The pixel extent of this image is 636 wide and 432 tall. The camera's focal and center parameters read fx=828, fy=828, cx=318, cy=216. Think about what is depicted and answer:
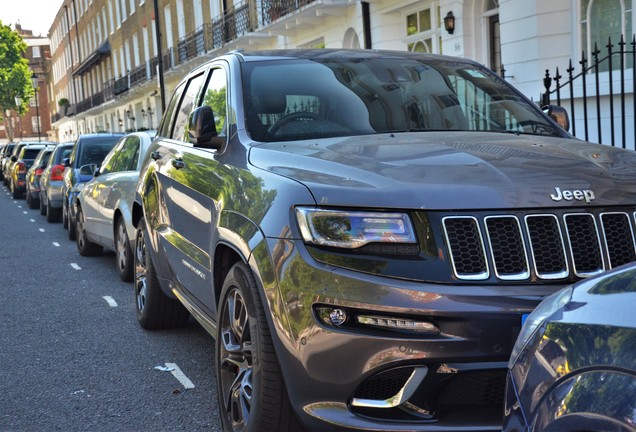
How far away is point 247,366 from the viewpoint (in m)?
3.49

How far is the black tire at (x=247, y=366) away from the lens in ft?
10.2

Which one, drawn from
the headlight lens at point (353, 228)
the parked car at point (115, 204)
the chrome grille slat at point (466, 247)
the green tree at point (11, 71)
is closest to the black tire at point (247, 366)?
the headlight lens at point (353, 228)

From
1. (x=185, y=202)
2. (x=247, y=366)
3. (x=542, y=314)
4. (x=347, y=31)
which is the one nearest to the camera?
(x=542, y=314)

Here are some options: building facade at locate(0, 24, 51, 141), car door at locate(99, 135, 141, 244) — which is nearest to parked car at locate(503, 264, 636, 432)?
car door at locate(99, 135, 141, 244)

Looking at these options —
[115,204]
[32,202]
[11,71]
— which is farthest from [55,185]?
[11,71]

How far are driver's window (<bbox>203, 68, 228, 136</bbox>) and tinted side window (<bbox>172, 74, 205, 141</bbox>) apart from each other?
0.23 metres

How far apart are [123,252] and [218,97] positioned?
412cm

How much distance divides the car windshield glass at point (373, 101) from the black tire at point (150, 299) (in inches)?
72.8

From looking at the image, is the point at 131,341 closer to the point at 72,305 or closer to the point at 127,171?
the point at 72,305

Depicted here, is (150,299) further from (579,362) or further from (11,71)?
(11,71)

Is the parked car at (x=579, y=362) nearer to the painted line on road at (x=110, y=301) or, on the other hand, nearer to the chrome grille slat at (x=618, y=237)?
the chrome grille slat at (x=618, y=237)

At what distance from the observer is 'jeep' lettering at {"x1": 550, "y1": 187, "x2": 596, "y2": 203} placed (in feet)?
9.91

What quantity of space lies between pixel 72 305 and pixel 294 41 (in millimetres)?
16079

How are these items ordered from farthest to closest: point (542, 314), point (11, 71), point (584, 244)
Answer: point (11, 71)
point (584, 244)
point (542, 314)
